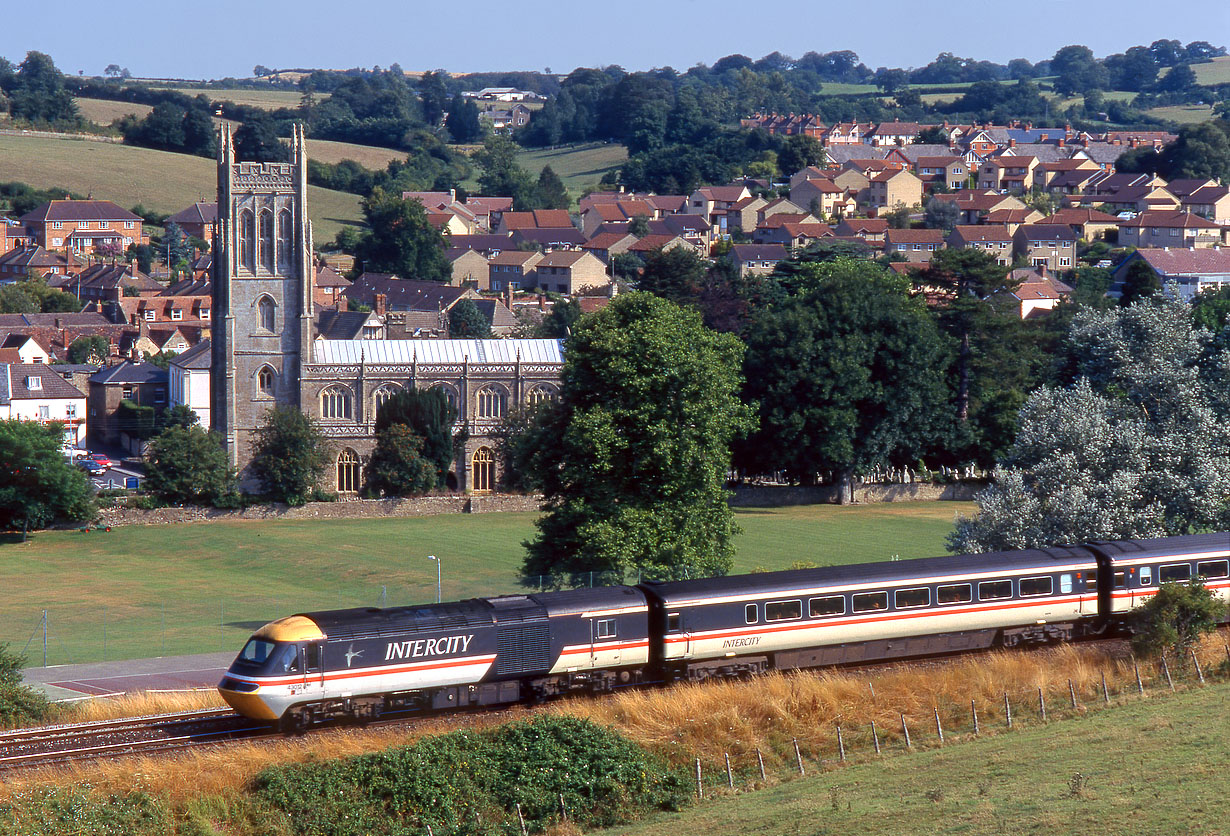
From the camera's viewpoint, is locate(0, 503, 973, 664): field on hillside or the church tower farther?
the church tower

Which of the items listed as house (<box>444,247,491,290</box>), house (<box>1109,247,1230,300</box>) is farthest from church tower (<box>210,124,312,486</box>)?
house (<box>1109,247,1230,300</box>)

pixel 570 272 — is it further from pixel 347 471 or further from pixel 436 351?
pixel 347 471

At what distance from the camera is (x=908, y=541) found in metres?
58.5

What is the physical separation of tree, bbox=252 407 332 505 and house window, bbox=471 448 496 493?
9140 mm

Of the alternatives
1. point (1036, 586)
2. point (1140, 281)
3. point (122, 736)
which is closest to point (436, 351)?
point (1140, 281)

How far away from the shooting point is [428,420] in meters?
77.0

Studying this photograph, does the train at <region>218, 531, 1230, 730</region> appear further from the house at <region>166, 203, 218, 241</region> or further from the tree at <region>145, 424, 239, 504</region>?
the house at <region>166, 203, 218, 241</region>

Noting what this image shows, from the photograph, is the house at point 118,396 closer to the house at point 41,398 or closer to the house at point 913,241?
the house at point 41,398

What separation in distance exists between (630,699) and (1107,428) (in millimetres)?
21793

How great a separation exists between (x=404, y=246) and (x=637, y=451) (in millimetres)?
106169

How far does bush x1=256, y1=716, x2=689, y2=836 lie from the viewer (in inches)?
890

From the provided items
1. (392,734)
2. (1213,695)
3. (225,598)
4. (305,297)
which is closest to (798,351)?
(305,297)

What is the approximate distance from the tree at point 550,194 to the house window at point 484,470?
390 ft

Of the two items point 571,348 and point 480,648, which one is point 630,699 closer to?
point 480,648
